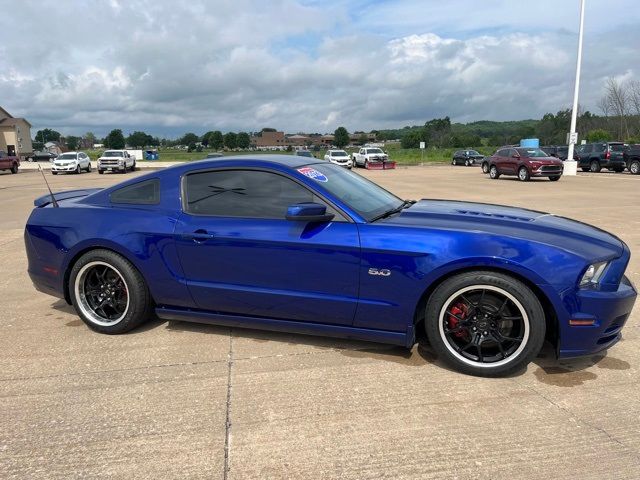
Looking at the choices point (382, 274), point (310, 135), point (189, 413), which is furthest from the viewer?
point (310, 135)

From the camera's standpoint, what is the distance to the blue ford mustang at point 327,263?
10.3 feet

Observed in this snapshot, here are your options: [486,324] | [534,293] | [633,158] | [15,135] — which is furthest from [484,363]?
[15,135]

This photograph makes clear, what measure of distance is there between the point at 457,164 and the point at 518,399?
4697 centimetres

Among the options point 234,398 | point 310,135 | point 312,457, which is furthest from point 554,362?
point 310,135

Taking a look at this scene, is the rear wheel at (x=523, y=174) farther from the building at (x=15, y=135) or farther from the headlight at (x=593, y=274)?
the building at (x=15, y=135)

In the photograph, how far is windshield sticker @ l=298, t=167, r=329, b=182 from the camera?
3742mm

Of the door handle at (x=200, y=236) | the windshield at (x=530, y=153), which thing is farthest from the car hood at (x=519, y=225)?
the windshield at (x=530, y=153)

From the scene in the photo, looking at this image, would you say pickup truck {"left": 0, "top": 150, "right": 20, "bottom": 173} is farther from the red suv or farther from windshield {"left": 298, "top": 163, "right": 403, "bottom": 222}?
windshield {"left": 298, "top": 163, "right": 403, "bottom": 222}

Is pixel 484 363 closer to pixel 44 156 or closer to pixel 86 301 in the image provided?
pixel 86 301

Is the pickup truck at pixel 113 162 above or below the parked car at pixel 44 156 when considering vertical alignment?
below

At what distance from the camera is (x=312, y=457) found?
250 cm

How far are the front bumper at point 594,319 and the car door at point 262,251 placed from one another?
138 cm

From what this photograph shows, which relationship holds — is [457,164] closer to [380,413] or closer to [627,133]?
[627,133]

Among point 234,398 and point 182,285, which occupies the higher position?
point 182,285
